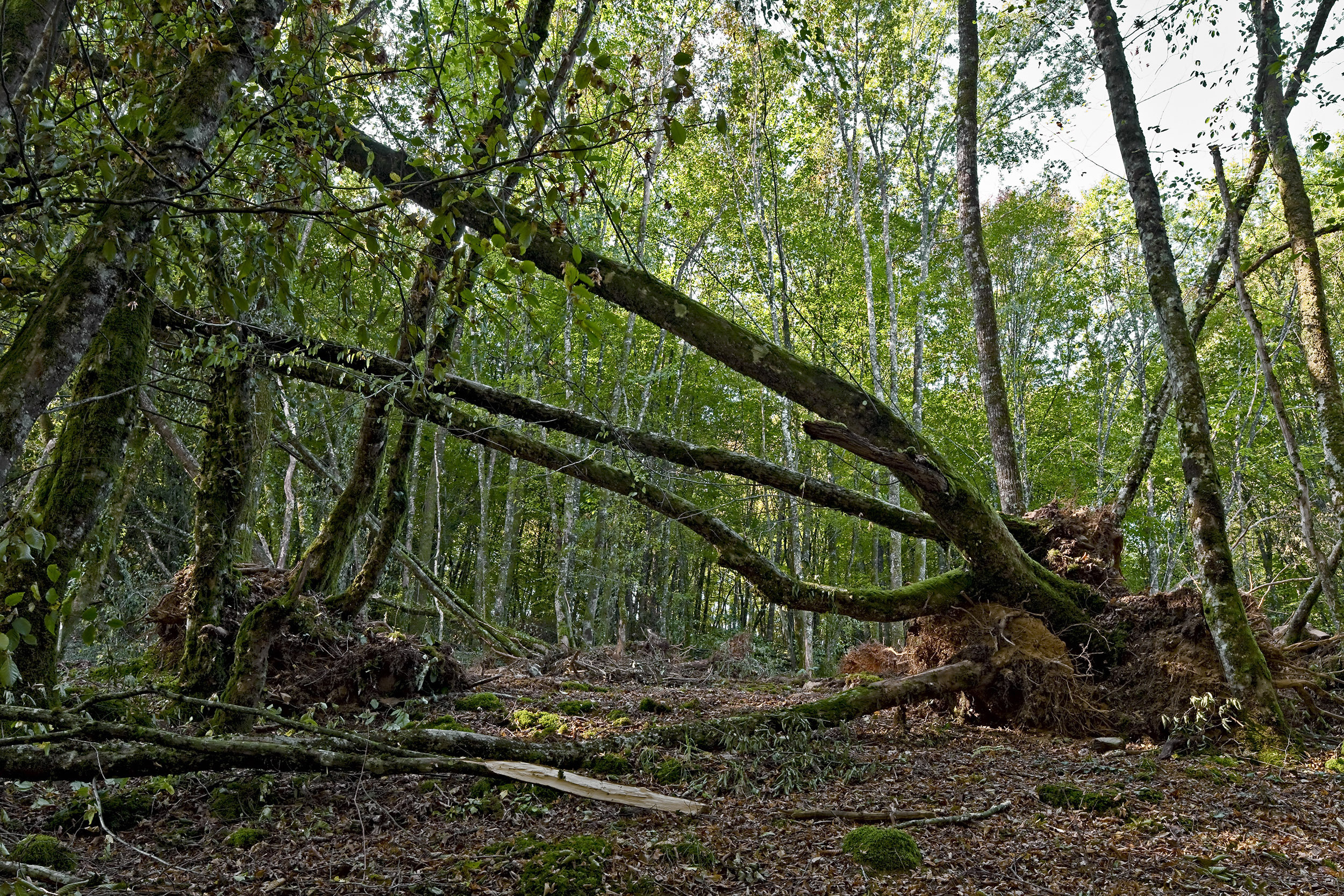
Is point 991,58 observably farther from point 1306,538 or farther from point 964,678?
point 964,678

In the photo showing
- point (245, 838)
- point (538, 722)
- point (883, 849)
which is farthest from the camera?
point (538, 722)

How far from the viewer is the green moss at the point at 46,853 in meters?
3.02

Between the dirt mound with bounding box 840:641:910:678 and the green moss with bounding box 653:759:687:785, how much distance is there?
341 centimetres

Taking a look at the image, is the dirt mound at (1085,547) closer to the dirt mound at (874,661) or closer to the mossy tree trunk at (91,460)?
the dirt mound at (874,661)

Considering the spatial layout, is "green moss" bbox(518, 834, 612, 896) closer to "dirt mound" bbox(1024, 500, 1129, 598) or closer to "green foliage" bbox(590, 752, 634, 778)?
"green foliage" bbox(590, 752, 634, 778)

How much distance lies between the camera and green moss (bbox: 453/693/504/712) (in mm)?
6355

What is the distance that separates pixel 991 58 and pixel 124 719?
18.5 m

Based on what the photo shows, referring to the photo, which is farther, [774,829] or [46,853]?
[774,829]

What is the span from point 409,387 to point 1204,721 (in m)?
6.29

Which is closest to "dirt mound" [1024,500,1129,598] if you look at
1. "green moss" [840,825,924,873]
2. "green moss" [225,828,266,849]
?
"green moss" [840,825,924,873]

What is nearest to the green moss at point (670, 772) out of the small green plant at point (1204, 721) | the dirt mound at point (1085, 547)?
the small green plant at point (1204, 721)

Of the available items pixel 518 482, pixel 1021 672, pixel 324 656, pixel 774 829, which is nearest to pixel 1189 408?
pixel 1021 672

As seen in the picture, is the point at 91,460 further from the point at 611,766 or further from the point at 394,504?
the point at 611,766

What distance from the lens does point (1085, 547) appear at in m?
7.34
